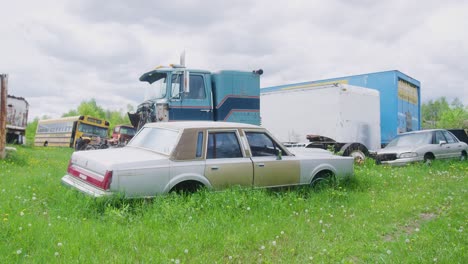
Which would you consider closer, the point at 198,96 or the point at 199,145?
the point at 199,145

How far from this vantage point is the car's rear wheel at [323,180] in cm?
714

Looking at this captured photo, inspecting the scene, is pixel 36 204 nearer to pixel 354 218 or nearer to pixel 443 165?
pixel 354 218

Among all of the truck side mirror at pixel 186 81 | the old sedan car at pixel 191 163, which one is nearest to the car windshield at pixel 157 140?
the old sedan car at pixel 191 163

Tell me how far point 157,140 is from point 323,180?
3200 mm

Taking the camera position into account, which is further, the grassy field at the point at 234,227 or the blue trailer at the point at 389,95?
the blue trailer at the point at 389,95

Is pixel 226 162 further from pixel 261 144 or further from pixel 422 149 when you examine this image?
pixel 422 149

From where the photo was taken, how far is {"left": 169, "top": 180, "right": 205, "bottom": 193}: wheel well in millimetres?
5852

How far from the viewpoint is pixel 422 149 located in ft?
39.4

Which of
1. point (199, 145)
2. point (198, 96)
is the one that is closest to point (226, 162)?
point (199, 145)

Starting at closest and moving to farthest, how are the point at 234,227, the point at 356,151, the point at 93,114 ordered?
the point at 234,227, the point at 356,151, the point at 93,114

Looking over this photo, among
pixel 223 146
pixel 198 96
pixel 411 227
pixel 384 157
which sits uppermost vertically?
pixel 198 96

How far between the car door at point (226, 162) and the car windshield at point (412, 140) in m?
8.43

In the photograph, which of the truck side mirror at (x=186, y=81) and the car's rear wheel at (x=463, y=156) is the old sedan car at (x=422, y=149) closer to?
the car's rear wheel at (x=463, y=156)

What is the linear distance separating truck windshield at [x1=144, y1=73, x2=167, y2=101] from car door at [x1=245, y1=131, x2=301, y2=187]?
4.38 meters
